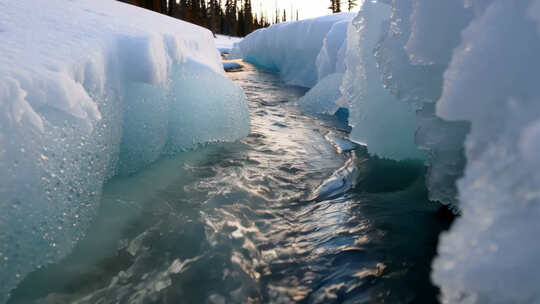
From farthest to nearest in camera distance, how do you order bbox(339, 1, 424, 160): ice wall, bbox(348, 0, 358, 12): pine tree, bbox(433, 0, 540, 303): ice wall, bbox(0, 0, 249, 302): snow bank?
bbox(348, 0, 358, 12): pine tree < bbox(339, 1, 424, 160): ice wall < bbox(0, 0, 249, 302): snow bank < bbox(433, 0, 540, 303): ice wall

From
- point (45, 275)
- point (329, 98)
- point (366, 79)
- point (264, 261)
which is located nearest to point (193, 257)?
point (264, 261)

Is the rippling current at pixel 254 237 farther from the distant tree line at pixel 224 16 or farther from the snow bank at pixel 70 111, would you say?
the distant tree line at pixel 224 16

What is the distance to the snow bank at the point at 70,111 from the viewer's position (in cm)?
119

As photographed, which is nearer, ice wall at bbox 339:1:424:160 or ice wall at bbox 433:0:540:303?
ice wall at bbox 433:0:540:303

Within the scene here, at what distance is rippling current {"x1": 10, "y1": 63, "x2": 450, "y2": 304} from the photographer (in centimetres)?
142

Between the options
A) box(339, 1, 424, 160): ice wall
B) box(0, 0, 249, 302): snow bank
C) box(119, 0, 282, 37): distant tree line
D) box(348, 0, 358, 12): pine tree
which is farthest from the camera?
box(119, 0, 282, 37): distant tree line

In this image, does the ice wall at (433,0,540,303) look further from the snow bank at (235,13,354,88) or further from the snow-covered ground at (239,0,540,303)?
the snow bank at (235,13,354,88)

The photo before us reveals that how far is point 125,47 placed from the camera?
1.93 m

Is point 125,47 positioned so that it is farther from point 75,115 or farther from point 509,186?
point 509,186

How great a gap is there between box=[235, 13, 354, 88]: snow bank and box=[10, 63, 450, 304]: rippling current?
9.64 feet

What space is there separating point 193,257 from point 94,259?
419mm

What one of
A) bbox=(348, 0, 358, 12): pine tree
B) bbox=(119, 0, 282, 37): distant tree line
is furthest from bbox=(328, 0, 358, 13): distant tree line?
bbox=(119, 0, 282, 37): distant tree line

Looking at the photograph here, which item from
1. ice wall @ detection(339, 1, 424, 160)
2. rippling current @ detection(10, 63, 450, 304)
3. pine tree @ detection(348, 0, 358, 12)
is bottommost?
rippling current @ detection(10, 63, 450, 304)

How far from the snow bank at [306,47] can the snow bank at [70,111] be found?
3333mm
